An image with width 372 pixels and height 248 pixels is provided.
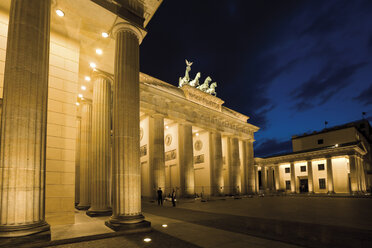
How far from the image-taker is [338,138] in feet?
208

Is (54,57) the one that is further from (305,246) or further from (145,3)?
(305,246)

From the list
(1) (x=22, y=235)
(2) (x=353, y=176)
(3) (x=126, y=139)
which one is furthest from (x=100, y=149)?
(2) (x=353, y=176)

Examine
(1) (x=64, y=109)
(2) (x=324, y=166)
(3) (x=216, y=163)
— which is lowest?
(2) (x=324, y=166)

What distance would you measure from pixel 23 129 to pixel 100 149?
8380 mm

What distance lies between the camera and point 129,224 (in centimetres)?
980

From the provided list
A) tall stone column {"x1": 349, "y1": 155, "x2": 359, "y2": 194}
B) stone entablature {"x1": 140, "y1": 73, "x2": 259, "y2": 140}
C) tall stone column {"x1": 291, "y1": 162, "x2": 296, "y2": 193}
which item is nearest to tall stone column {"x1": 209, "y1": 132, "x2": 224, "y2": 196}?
stone entablature {"x1": 140, "y1": 73, "x2": 259, "y2": 140}

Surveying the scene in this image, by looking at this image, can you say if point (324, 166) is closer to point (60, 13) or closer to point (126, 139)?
point (126, 139)

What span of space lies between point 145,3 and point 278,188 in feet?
198

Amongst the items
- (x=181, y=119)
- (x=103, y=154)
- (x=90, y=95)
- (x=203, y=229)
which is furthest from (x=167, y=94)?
(x=203, y=229)

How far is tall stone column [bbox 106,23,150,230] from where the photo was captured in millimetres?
10050

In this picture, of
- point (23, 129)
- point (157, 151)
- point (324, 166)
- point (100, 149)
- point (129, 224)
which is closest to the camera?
point (23, 129)

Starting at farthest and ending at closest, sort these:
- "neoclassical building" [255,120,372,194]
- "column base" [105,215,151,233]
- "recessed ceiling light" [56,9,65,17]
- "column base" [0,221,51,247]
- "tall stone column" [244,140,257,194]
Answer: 1. "neoclassical building" [255,120,372,194]
2. "tall stone column" [244,140,257,194]
3. "recessed ceiling light" [56,9,65,17]
4. "column base" [105,215,151,233]
5. "column base" [0,221,51,247]

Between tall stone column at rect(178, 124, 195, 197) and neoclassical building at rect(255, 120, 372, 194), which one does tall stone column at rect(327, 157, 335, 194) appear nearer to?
neoclassical building at rect(255, 120, 372, 194)

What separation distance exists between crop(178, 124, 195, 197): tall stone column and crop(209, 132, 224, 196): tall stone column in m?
6.08
